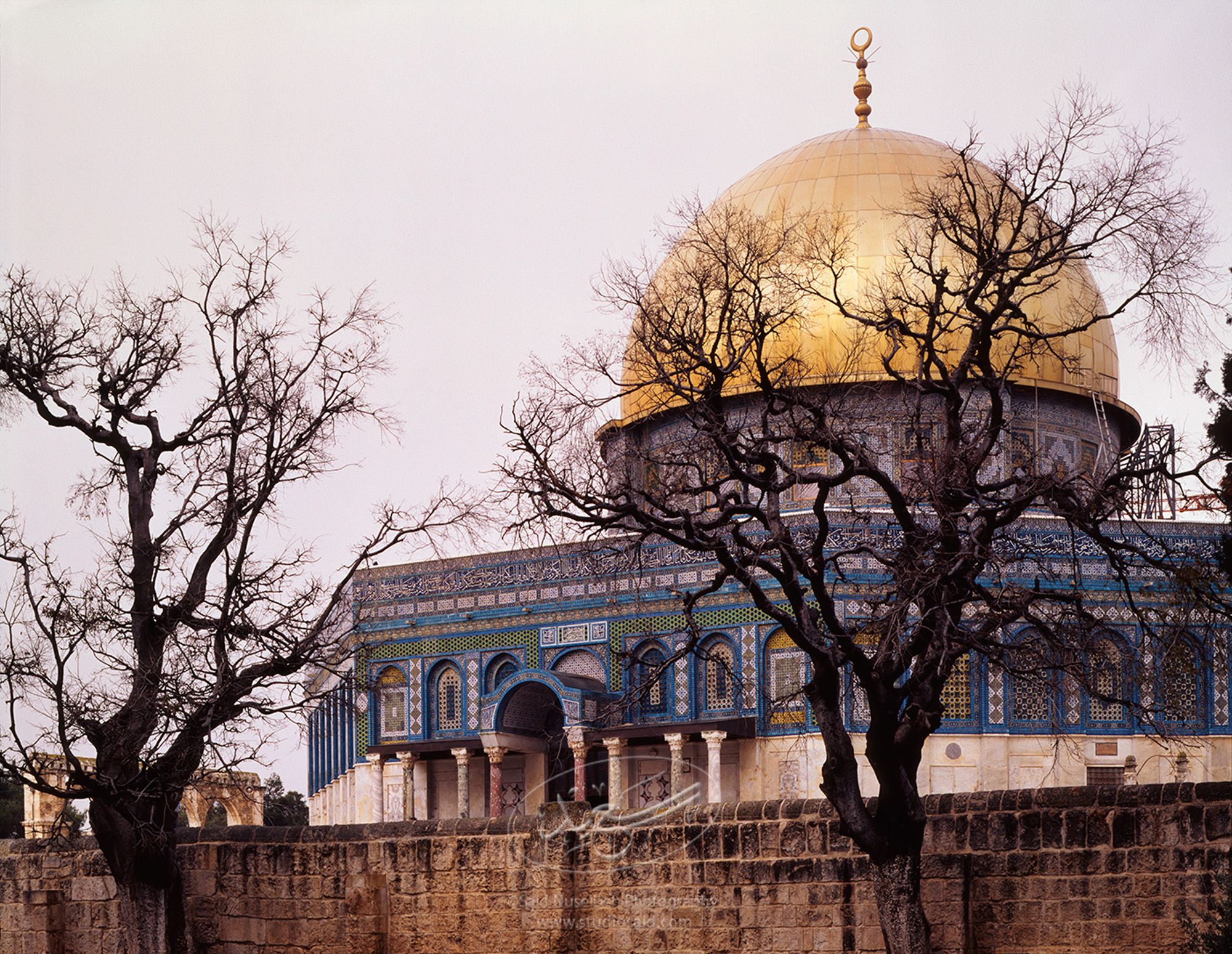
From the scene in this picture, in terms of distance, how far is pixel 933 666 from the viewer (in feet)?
41.4

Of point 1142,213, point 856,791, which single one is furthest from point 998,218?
point 856,791

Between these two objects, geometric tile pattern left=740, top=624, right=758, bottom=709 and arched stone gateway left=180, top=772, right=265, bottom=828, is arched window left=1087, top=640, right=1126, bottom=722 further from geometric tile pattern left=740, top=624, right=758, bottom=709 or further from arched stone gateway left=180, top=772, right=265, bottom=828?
arched stone gateway left=180, top=772, right=265, bottom=828

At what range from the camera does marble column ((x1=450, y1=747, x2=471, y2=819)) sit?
32.6 m

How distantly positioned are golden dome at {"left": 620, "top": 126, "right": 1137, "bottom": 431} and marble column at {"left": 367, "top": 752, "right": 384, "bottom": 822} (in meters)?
8.17

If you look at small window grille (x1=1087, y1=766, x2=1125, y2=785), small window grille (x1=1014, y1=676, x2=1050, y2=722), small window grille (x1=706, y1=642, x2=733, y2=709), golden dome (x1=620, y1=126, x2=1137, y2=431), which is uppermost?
golden dome (x1=620, y1=126, x2=1137, y2=431)

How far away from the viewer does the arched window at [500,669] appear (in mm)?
33406

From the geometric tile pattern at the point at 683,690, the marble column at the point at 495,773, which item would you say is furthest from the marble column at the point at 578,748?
the geometric tile pattern at the point at 683,690

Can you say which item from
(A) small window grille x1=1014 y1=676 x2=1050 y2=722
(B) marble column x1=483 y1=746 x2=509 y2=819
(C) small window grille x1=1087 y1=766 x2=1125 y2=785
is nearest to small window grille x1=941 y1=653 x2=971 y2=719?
(A) small window grille x1=1014 y1=676 x2=1050 y2=722

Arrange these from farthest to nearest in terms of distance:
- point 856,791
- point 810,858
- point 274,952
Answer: point 274,952 < point 810,858 < point 856,791

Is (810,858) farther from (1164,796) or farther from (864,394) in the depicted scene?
(864,394)

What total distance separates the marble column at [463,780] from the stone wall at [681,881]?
52.1 feet

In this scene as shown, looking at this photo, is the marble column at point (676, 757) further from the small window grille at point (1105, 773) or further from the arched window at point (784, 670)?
the small window grille at point (1105, 773)

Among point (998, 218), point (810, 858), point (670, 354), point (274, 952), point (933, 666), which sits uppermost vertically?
point (998, 218)

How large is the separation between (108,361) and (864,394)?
34.3 ft
